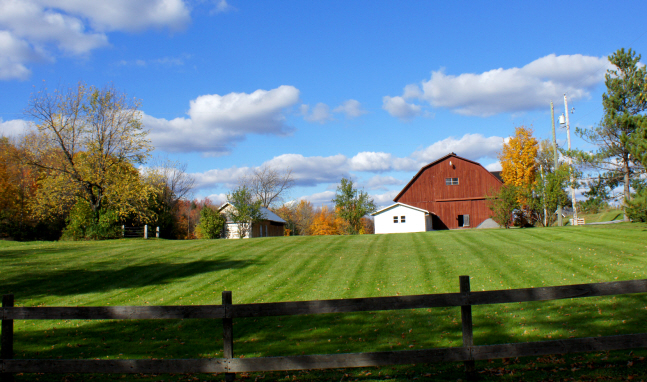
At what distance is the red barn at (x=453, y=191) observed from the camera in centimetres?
5291

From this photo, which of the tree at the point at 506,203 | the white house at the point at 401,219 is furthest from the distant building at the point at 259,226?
the tree at the point at 506,203

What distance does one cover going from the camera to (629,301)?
386 inches

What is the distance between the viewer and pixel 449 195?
54.2 m

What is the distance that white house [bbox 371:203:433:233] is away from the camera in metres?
50.1

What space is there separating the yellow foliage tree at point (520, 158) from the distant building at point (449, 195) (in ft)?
19.3

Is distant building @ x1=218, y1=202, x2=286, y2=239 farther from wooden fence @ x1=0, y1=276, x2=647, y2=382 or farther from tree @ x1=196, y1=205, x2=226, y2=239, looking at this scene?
wooden fence @ x1=0, y1=276, x2=647, y2=382

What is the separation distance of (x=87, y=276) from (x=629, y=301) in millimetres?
17647

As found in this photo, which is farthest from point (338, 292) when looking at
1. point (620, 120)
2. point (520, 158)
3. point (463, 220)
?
point (520, 158)

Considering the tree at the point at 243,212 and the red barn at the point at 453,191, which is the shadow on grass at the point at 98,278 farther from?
the red barn at the point at 453,191

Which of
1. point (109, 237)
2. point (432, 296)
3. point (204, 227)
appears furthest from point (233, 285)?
point (204, 227)

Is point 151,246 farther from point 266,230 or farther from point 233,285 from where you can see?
point 266,230

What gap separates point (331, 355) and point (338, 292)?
7.95 meters

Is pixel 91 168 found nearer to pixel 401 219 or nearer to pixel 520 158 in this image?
pixel 401 219

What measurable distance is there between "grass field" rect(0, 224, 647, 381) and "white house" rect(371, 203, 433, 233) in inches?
1053
